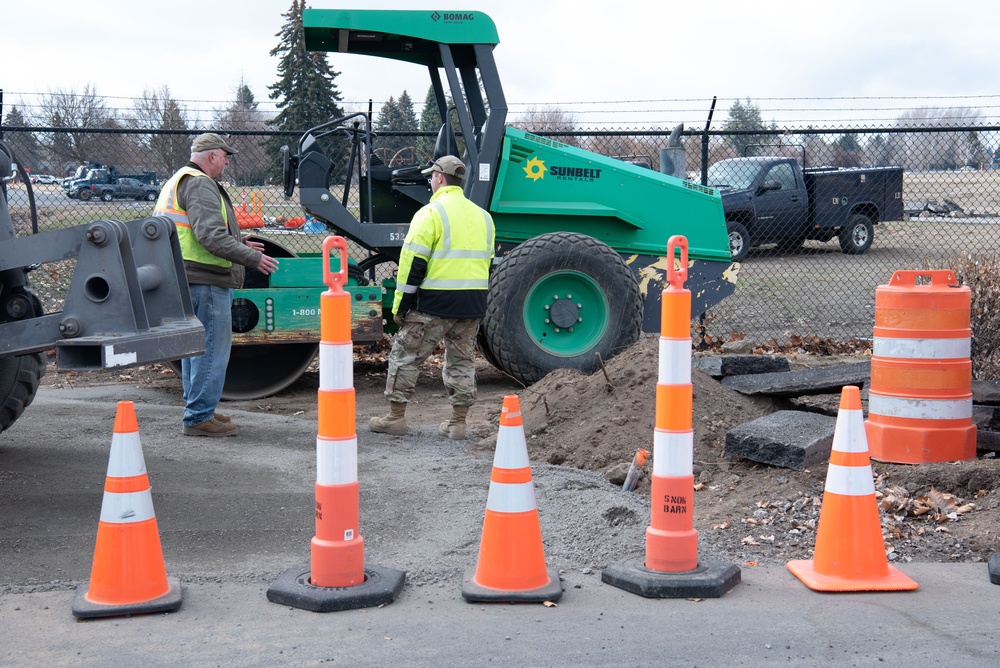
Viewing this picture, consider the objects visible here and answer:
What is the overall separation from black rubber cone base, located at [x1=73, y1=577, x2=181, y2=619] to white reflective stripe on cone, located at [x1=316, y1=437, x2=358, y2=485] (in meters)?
0.73

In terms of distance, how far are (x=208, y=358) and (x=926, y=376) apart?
14.6ft

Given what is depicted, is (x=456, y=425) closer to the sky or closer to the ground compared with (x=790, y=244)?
closer to the ground

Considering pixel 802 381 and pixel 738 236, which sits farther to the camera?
pixel 738 236

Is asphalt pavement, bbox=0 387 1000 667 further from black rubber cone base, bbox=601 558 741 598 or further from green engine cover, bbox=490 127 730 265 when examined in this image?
green engine cover, bbox=490 127 730 265

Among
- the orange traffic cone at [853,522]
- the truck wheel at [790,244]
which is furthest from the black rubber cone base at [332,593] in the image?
the truck wheel at [790,244]

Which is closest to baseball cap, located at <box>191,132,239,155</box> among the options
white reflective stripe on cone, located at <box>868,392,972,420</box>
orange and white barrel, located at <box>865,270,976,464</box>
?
orange and white barrel, located at <box>865,270,976,464</box>

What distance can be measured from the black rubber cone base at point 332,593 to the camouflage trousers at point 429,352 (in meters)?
2.98

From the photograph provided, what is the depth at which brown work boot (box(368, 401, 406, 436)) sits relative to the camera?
710 centimetres

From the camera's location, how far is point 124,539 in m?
3.91

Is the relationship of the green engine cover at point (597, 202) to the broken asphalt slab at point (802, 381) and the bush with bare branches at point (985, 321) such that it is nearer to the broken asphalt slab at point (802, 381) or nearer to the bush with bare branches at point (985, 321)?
the broken asphalt slab at point (802, 381)

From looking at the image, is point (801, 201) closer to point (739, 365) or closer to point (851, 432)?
Result: point (739, 365)

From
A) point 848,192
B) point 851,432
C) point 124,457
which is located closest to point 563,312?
point 851,432

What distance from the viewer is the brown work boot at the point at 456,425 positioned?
704 centimetres

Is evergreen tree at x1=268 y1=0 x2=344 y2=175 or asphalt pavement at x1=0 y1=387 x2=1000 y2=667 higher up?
evergreen tree at x1=268 y1=0 x2=344 y2=175
